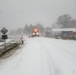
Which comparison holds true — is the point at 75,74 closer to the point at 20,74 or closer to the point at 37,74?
the point at 37,74

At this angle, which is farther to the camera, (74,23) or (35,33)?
(74,23)

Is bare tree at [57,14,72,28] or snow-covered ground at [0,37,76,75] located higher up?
bare tree at [57,14,72,28]

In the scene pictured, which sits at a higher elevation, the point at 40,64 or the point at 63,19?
the point at 63,19

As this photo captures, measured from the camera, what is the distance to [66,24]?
188m

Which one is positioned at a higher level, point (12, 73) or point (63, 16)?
point (63, 16)

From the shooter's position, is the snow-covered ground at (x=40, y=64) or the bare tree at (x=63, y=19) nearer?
the snow-covered ground at (x=40, y=64)

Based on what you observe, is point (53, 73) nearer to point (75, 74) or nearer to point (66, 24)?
point (75, 74)

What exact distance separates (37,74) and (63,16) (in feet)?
601

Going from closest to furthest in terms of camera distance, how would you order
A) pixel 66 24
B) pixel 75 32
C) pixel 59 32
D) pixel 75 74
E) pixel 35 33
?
pixel 75 74 → pixel 75 32 → pixel 35 33 → pixel 59 32 → pixel 66 24

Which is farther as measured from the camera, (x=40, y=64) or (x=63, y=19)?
(x=63, y=19)

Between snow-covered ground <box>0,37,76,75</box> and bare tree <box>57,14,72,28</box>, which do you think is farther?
bare tree <box>57,14,72,28</box>

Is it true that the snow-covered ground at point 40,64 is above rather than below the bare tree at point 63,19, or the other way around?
below

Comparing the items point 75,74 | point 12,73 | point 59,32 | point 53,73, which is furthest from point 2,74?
point 59,32

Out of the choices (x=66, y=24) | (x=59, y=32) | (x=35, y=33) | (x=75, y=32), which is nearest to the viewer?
(x=75, y=32)
